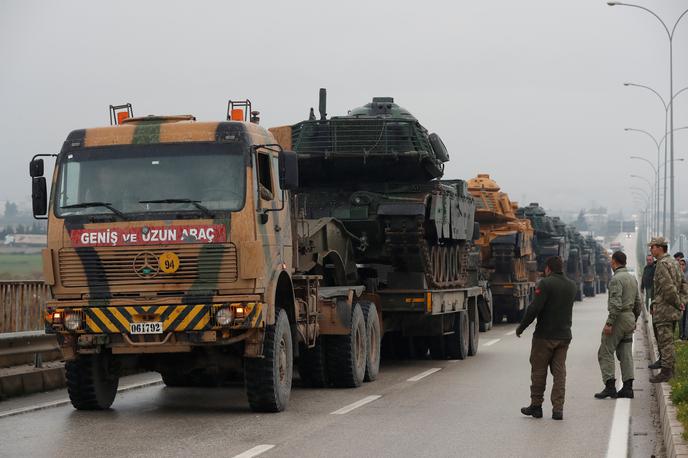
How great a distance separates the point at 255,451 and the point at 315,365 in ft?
18.8

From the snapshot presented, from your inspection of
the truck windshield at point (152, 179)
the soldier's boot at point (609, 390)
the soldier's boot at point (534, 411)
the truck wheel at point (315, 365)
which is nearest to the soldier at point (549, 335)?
the soldier's boot at point (534, 411)

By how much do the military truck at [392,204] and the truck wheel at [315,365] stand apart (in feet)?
9.58

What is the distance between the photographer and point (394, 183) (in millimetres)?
20203

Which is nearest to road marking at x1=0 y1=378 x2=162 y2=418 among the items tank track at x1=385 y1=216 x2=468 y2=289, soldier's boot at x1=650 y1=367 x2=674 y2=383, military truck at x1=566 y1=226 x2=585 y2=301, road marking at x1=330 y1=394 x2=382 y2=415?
road marking at x1=330 y1=394 x2=382 y2=415

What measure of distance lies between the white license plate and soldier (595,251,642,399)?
5.00m

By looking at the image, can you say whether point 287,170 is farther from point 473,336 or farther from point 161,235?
point 473,336

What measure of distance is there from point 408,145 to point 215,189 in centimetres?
746

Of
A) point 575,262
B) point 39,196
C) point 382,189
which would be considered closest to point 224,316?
point 39,196

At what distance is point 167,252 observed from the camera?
12.5 meters

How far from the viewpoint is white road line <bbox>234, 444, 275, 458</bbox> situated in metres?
10.0

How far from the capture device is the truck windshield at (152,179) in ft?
41.5

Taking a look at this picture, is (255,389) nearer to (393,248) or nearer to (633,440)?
(633,440)

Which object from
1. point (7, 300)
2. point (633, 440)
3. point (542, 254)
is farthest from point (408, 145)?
point (542, 254)

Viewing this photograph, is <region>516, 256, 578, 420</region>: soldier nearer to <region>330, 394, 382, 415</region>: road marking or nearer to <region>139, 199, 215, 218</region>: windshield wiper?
<region>330, 394, 382, 415</region>: road marking
